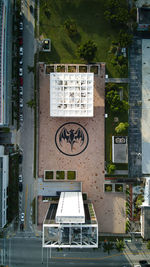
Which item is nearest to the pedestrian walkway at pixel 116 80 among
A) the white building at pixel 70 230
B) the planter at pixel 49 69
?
the planter at pixel 49 69

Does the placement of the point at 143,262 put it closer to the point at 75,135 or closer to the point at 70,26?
the point at 75,135

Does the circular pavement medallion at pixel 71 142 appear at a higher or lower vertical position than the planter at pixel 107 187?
higher

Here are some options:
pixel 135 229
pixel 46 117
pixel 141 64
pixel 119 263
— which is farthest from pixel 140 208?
pixel 141 64

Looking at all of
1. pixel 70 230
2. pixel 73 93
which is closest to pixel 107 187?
pixel 70 230

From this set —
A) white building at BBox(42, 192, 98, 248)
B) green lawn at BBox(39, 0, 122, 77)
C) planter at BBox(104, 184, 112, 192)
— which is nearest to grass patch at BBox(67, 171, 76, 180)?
planter at BBox(104, 184, 112, 192)

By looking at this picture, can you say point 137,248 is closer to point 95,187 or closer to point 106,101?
point 95,187

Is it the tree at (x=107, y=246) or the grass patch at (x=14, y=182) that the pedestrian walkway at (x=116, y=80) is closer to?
the grass patch at (x=14, y=182)

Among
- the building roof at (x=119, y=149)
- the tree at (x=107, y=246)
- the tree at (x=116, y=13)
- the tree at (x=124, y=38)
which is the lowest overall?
→ the tree at (x=107, y=246)
